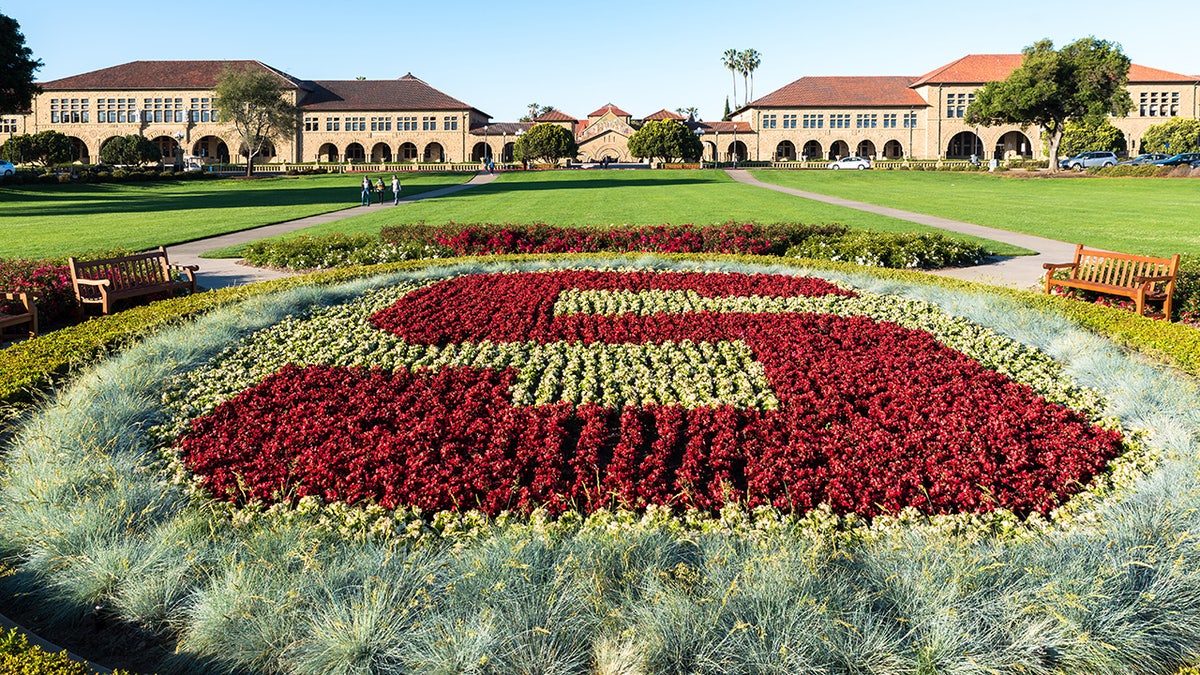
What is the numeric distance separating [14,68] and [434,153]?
47801 millimetres

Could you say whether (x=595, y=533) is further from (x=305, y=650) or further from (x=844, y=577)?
(x=305, y=650)

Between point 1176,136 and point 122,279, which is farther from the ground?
point 1176,136

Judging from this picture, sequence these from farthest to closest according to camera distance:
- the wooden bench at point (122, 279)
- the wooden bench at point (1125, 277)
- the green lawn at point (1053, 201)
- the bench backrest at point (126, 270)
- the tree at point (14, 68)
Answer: the tree at point (14, 68) → the green lawn at point (1053, 201) → the bench backrest at point (126, 270) → the wooden bench at point (122, 279) → the wooden bench at point (1125, 277)

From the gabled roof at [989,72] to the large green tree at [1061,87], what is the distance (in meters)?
22.6

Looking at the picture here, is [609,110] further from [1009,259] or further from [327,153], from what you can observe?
[1009,259]

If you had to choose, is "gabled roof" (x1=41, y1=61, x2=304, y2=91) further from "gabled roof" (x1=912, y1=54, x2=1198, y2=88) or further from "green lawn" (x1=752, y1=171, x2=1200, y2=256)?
"gabled roof" (x1=912, y1=54, x2=1198, y2=88)

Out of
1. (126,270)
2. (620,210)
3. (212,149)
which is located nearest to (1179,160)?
(620,210)

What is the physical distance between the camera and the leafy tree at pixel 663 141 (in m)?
78.0

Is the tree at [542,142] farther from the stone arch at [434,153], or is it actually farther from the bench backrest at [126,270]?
the bench backrest at [126,270]

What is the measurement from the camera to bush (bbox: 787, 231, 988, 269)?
14414mm

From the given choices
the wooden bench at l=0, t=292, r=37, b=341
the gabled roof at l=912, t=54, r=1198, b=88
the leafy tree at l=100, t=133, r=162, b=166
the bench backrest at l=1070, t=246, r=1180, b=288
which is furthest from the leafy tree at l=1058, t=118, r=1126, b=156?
the leafy tree at l=100, t=133, r=162, b=166

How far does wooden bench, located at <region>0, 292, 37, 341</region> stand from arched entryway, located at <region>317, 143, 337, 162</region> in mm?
81659

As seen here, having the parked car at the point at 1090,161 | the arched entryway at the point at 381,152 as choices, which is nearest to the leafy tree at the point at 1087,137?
the parked car at the point at 1090,161

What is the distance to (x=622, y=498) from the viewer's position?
482 cm
